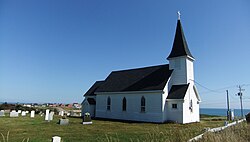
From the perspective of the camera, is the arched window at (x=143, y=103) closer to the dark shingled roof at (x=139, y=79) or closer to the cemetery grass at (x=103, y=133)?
the dark shingled roof at (x=139, y=79)

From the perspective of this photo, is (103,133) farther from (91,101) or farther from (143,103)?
(91,101)

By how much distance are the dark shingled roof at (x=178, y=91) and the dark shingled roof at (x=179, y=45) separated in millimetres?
4359

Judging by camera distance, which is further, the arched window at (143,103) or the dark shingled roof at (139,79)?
the arched window at (143,103)

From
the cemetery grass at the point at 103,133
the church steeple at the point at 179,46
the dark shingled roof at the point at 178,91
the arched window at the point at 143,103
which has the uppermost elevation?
the church steeple at the point at 179,46

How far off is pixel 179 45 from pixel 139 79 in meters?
7.80

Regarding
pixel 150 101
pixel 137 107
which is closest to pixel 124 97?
pixel 137 107

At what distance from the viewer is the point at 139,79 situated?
31.2m

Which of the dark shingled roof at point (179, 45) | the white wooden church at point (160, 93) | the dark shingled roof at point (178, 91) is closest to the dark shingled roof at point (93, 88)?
the white wooden church at point (160, 93)

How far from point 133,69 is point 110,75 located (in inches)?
225

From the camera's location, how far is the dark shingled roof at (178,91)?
2485 cm

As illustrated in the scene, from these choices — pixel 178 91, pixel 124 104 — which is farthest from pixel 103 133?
pixel 124 104

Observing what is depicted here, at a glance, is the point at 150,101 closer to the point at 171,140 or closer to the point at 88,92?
the point at 88,92

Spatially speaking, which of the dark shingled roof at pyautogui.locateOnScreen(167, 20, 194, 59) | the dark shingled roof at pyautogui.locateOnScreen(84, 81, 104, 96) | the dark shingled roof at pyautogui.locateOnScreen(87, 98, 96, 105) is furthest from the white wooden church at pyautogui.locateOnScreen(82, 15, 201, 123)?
the dark shingled roof at pyautogui.locateOnScreen(84, 81, 104, 96)

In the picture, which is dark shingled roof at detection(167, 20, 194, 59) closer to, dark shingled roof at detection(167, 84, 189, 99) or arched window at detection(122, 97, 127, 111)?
dark shingled roof at detection(167, 84, 189, 99)
